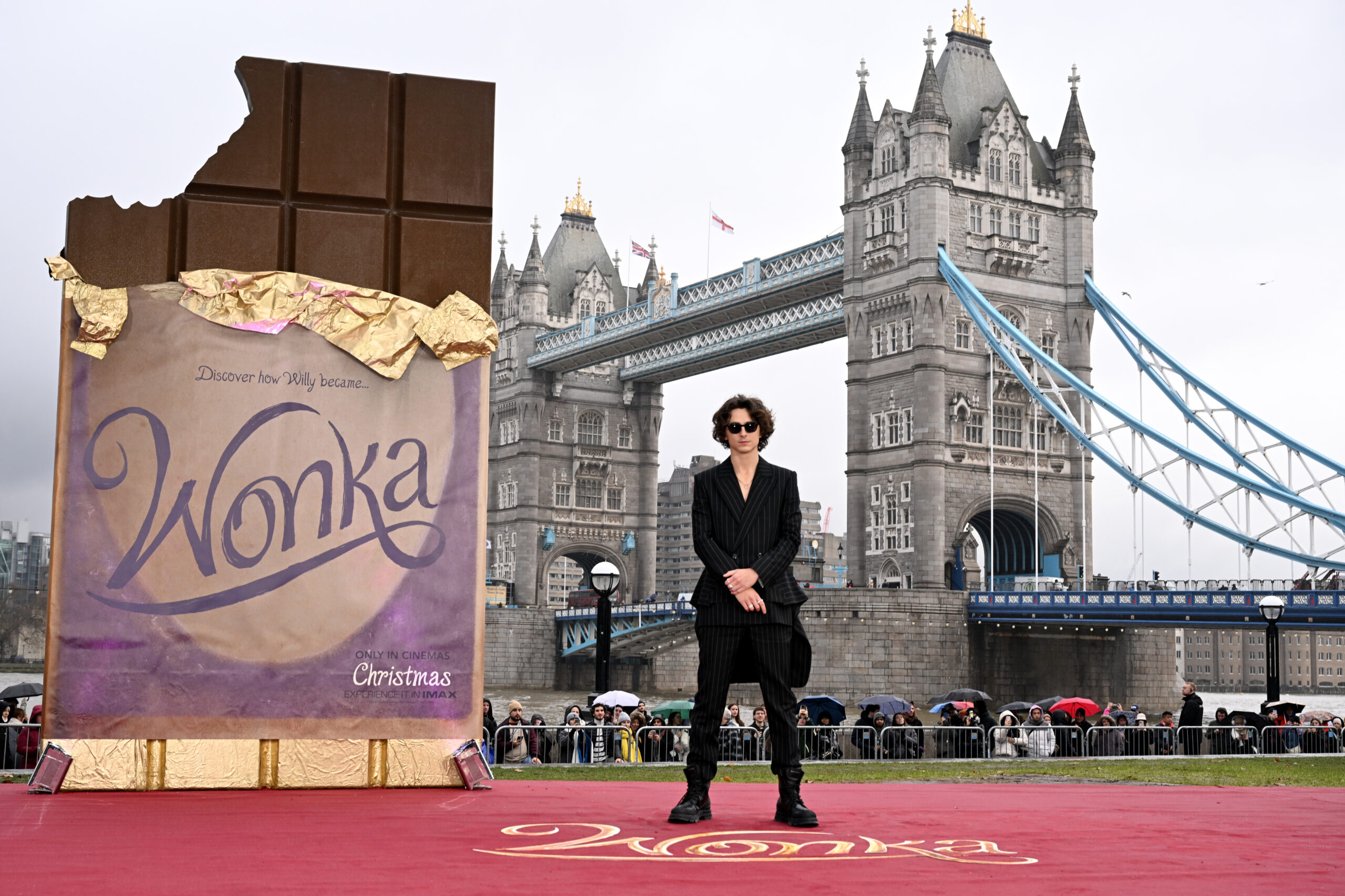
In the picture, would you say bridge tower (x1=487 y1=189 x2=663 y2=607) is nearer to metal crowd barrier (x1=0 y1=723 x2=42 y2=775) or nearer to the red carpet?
metal crowd barrier (x1=0 y1=723 x2=42 y2=775)

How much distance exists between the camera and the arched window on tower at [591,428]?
2633 inches

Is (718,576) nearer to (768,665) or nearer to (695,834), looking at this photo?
(768,665)

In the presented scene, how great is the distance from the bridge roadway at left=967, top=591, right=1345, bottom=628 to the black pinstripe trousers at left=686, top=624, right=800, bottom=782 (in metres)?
29.8

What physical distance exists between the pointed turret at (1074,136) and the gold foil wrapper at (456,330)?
142 ft

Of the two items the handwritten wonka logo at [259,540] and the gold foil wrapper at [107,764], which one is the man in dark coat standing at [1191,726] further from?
the gold foil wrapper at [107,764]

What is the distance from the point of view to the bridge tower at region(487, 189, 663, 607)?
6538 cm

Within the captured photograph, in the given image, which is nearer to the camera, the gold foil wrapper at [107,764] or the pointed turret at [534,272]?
the gold foil wrapper at [107,764]

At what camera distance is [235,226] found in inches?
253

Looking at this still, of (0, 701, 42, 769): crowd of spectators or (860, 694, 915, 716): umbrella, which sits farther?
(860, 694, 915, 716): umbrella

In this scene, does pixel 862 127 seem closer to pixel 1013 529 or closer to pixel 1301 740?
pixel 1013 529

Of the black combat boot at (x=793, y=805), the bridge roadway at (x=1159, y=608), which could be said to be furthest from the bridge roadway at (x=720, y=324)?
the black combat boot at (x=793, y=805)

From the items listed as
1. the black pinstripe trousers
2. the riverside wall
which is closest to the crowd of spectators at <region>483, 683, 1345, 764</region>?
the black pinstripe trousers

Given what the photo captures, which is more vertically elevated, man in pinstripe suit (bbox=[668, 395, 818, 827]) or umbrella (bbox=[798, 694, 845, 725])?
man in pinstripe suit (bbox=[668, 395, 818, 827])

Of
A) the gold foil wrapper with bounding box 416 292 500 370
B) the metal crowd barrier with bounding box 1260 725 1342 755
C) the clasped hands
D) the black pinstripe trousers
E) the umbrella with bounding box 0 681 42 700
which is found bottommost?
the metal crowd barrier with bounding box 1260 725 1342 755
